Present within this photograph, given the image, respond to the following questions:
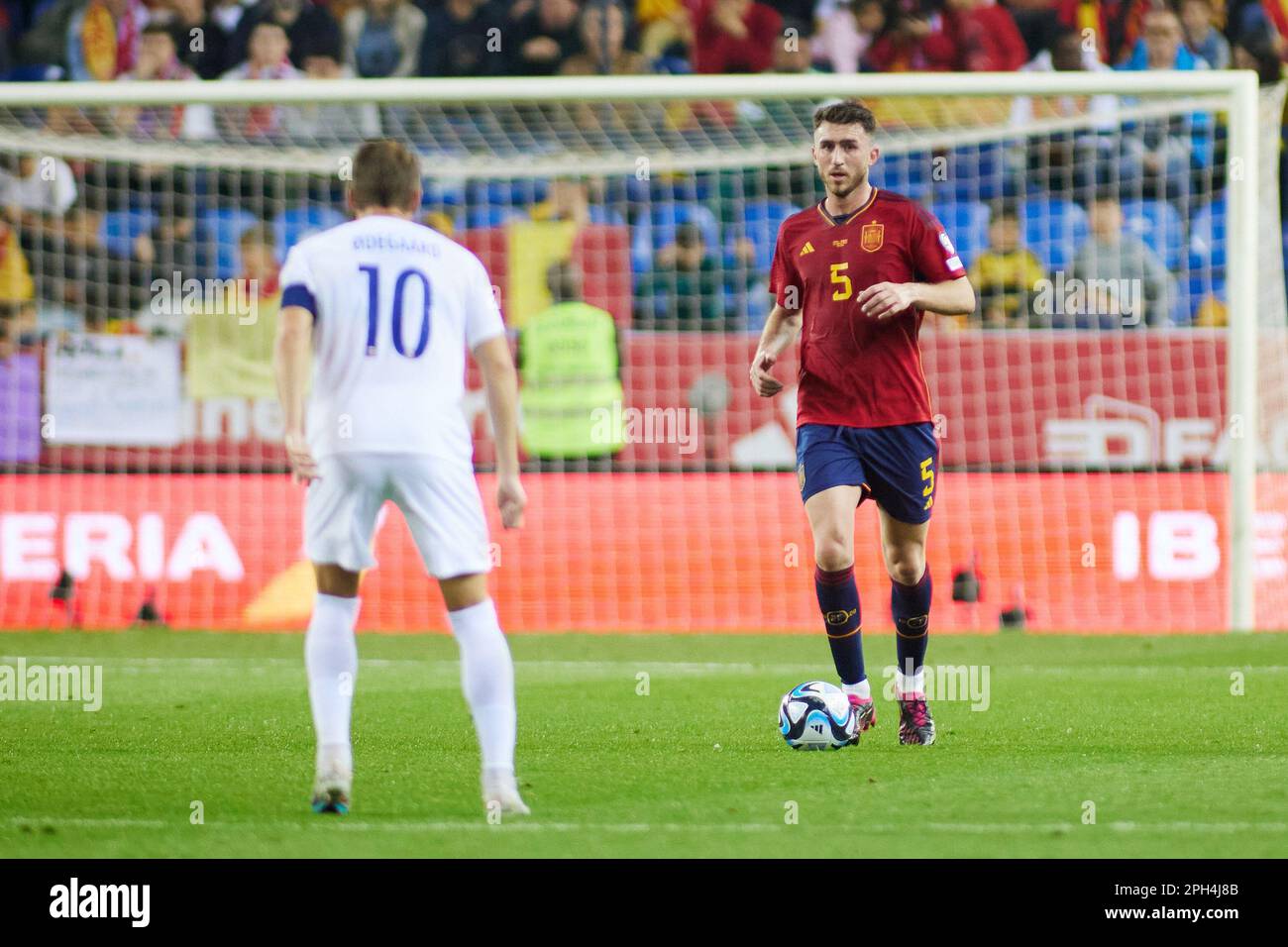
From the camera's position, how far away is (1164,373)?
11367 millimetres

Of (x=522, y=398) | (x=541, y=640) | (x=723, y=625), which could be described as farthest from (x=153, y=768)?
(x=522, y=398)

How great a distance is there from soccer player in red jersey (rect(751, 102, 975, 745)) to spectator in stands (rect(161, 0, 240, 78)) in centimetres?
981

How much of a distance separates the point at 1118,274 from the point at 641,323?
3125 mm

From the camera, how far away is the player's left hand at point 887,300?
6.14m

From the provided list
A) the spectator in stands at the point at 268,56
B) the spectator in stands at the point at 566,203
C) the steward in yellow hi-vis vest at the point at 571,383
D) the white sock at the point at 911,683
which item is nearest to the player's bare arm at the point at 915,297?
the white sock at the point at 911,683

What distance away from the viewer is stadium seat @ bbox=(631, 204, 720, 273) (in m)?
13.0

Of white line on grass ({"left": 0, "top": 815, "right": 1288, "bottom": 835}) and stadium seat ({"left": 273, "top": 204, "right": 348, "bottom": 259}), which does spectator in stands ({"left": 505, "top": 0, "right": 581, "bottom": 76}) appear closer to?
stadium seat ({"left": 273, "top": 204, "right": 348, "bottom": 259})

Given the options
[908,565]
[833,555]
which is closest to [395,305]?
[833,555]

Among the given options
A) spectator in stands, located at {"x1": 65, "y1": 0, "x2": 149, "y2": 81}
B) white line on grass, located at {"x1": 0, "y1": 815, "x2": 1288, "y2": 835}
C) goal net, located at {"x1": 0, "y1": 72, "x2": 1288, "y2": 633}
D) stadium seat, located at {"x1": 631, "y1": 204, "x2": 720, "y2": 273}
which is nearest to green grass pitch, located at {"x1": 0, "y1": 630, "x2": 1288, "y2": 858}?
white line on grass, located at {"x1": 0, "y1": 815, "x2": 1288, "y2": 835}

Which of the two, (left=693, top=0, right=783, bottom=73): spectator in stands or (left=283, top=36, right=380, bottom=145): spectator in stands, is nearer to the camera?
(left=283, top=36, right=380, bottom=145): spectator in stands

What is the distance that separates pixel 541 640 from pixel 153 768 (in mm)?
4700

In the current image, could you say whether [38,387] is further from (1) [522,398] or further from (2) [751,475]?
(2) [751,475]

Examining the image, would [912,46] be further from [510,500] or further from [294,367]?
[294,367]
